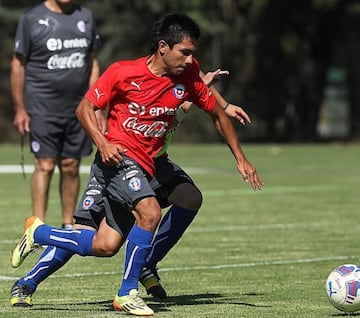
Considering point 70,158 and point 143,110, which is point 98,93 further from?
point 70,158

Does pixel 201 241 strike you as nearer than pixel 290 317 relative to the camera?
No

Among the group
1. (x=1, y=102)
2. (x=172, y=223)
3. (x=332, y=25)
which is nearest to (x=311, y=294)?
(x=172, y=223)

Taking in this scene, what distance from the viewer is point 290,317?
755 cm

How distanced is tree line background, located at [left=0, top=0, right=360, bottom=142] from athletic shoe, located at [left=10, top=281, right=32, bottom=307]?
31.1 m

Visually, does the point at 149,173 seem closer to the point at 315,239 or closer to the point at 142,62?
the point at 142,62

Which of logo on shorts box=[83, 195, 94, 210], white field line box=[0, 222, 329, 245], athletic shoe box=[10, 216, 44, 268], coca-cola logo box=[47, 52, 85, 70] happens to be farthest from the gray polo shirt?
logo on shorts box=[83, 195, 94, 210]

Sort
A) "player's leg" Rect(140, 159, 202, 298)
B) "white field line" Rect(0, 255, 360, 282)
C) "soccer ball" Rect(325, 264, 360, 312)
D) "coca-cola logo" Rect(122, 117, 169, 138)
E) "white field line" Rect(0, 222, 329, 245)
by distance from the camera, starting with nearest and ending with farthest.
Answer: "soccer ball" Rect(325, 264, 360, 312), "coca-cola logo" Rect(122, 117, 169, 138), "player's leg" Rect(140, 159, 202, 298), "white field line" Rect(0, 255, 360, 282), "white field line" Rect(0, 222, 329, 245)

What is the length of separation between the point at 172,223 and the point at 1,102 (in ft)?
101

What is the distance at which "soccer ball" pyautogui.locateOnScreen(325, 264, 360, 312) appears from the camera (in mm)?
7570

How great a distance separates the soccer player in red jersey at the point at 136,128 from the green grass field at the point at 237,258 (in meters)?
0.43

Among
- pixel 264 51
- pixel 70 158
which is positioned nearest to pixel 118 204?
pixel 70 158

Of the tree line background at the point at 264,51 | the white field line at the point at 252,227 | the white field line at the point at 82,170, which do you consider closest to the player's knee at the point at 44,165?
the white field line at the point at 252,227

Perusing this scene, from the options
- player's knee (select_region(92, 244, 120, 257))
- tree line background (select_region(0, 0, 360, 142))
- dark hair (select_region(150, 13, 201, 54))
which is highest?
dark hair (select_region(150, 13, 201, 54))

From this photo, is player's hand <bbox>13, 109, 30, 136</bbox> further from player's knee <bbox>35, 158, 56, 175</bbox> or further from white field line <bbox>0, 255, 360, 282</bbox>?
white field line <bbox>0, 255, 360, 282</bbox>
